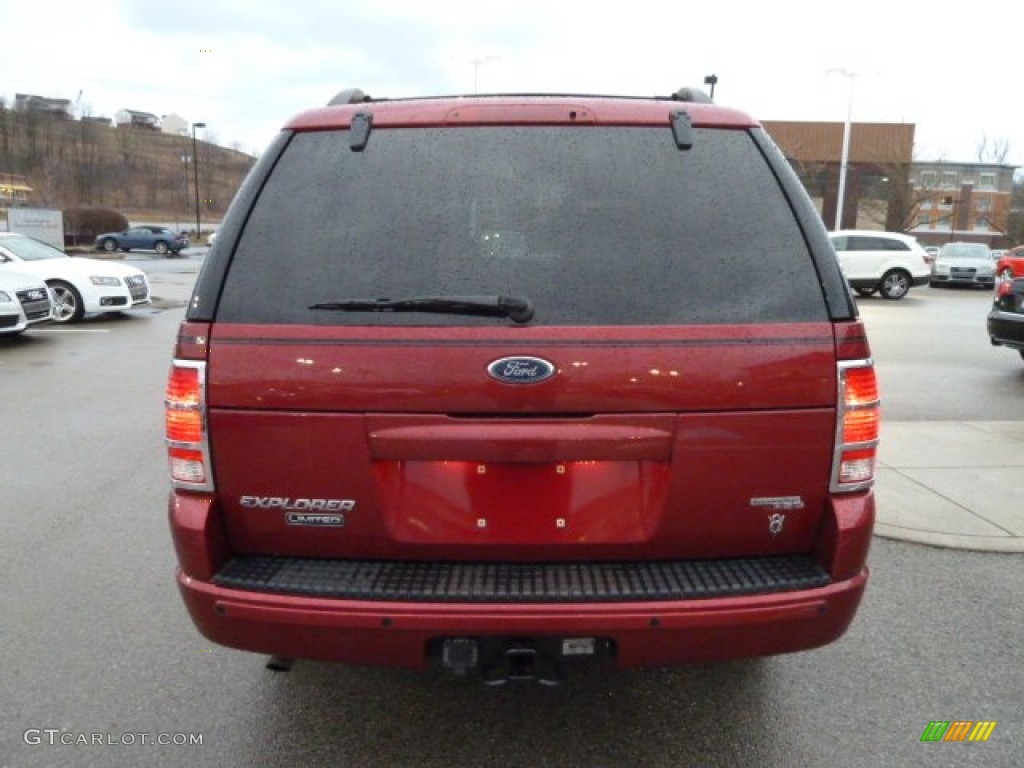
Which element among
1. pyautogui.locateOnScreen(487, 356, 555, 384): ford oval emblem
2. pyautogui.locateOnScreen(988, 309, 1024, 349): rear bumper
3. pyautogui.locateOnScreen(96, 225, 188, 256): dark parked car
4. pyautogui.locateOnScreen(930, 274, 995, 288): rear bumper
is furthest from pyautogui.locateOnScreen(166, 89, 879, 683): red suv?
pyautogui.locateOnScreen(96, 225, 188, 256): dark parked car

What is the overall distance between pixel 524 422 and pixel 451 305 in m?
0.38

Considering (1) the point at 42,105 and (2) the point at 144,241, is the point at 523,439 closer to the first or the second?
(2) the point at 144,241

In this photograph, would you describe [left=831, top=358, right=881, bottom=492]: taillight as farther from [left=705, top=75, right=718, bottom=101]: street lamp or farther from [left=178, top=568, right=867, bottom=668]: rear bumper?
[left=705, top=75, right=718, bottom=101]: street lamp

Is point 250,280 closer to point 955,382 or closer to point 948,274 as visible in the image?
point 955,382

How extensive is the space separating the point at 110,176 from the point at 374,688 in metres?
106

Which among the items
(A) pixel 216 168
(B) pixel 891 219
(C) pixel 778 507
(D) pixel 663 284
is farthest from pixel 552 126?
(A) pixel 216 168

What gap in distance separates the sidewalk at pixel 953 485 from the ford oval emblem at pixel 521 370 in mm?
3167

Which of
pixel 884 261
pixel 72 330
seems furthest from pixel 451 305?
pixel 884 261

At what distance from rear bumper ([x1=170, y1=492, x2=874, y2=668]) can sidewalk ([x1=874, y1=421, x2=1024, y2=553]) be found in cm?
250

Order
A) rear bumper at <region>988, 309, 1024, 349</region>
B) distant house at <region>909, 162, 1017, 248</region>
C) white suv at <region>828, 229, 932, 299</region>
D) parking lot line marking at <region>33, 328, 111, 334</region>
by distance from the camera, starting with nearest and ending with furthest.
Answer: rear bumper at <region>988, 309, 1024, 349</region> < parking lot line marking at <region>33, 328, 111, 334</region> < white suv at <region>828, 229, 932, 299</region> < distant house at <region>909, 162, 1017, 248</region>

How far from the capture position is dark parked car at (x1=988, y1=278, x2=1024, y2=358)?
9.23 m

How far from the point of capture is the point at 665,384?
215 centimetres

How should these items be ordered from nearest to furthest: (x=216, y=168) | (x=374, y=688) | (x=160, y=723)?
(x=160, y=723), (x=374, y=688), (x=216, y=168)

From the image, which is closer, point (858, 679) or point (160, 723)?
point (160, 723)
